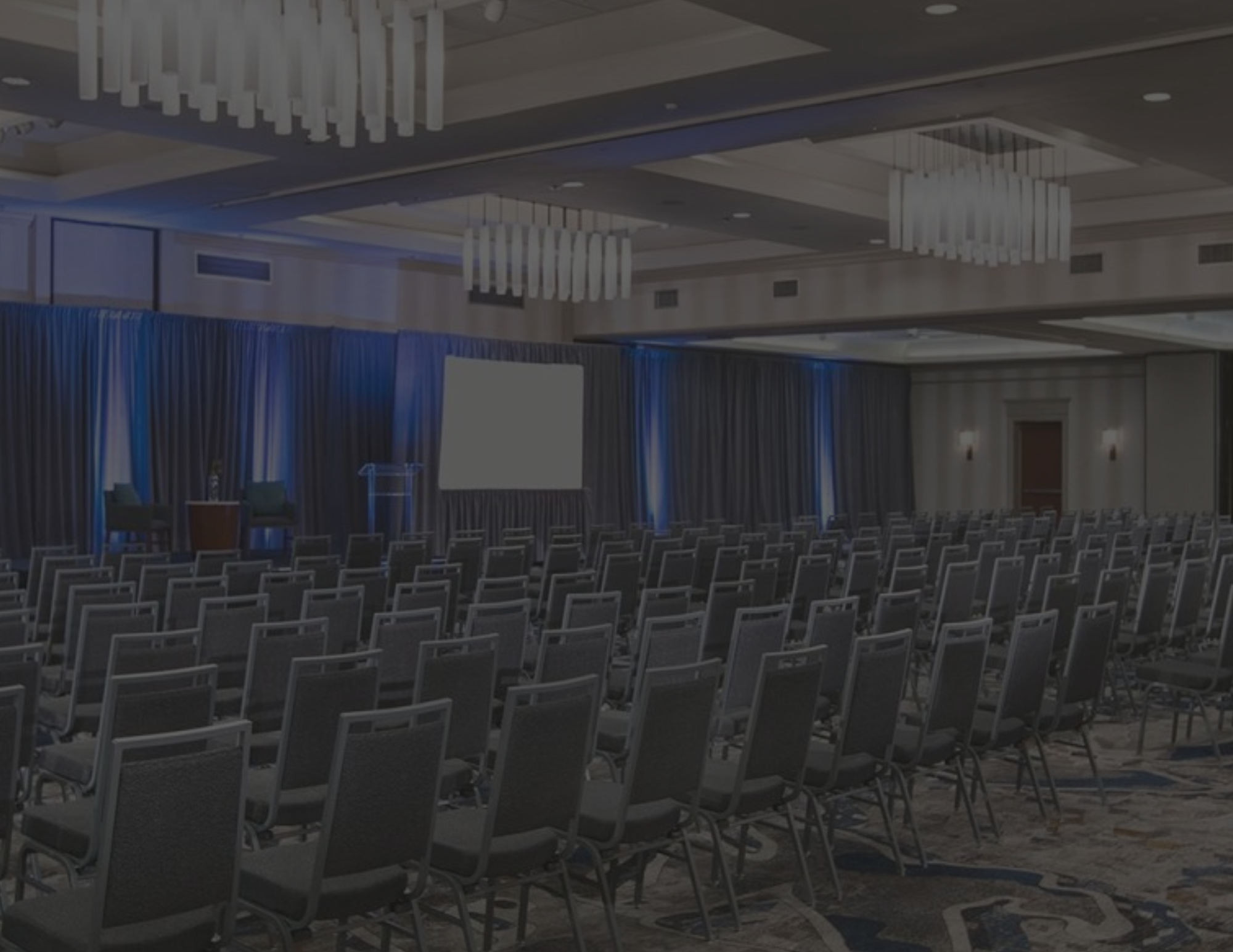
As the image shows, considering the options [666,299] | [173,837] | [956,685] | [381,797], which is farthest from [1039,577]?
[666,299]

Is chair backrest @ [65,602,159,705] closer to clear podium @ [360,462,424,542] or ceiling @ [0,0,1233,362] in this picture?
ceiling @ [0,0,1233,362]

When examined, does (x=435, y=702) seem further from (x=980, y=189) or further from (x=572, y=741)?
(x=980, y=189)

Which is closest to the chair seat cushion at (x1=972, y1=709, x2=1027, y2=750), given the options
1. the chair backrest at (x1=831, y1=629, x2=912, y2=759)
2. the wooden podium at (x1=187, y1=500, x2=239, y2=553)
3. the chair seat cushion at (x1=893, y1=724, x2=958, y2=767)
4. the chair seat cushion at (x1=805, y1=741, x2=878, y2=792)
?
the chair seat cushion at (x1=893, y1=724, x2=958, y2=767)

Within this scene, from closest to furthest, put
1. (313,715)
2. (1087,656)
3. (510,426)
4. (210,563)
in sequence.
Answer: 1. (313,715)
2. (1087,656)
3. (210,563)
4. (510,426)

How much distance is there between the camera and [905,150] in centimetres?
1547

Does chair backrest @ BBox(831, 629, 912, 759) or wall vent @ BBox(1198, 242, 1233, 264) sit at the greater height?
wall vent @ BBox(1198, 242, 1233, 264)

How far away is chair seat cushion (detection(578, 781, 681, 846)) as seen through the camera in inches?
202

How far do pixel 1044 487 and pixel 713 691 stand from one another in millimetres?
25236

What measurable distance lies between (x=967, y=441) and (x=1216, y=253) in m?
13.5

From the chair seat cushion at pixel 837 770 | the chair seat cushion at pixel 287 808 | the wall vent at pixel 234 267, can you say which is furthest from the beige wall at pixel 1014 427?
the chair seat cushion at pixel 287 808

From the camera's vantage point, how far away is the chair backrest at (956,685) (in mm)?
6547

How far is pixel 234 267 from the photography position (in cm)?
1912

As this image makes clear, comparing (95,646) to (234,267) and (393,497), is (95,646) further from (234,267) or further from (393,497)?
(393,497)

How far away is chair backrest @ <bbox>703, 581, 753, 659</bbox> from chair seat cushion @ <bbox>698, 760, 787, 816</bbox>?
3.14 metres
